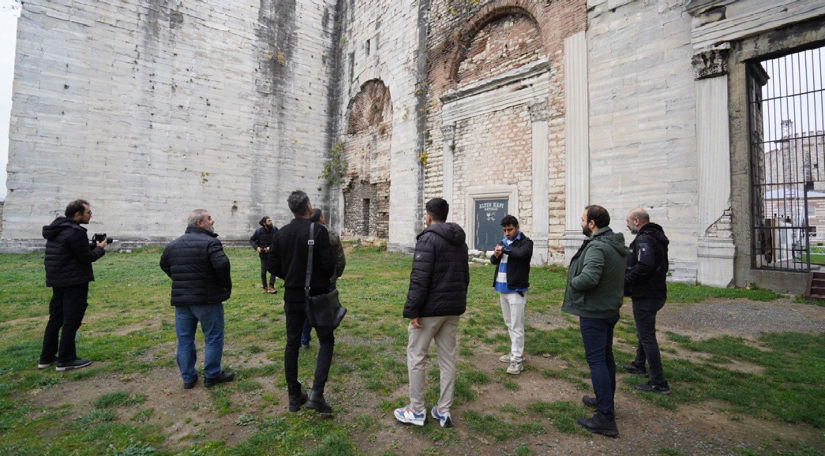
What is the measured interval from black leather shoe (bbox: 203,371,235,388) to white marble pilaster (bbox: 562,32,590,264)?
9081mm

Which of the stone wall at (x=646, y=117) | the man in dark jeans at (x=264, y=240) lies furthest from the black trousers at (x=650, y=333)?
the man in dark jeans at (x=264, y=240)

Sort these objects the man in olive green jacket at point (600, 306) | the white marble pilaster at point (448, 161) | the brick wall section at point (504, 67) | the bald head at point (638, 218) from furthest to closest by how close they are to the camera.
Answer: the white marble pilaster at point (448, 161) → the brick wall section at point (504, 67) → the bald head at point (638, 218) → the man in olive green jacket at point (600, 306)

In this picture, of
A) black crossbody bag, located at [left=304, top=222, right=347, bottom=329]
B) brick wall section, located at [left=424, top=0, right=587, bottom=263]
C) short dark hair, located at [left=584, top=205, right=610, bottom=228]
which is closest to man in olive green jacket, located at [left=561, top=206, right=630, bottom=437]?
short dark hair, located at [left=584, top=205, right=610, bottom=228]

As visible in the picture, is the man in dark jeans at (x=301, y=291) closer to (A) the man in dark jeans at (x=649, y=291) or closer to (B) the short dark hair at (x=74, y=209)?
(B) the short dark hair at (x=74, y=209)

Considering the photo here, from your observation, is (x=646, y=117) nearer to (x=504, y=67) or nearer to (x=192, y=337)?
(x=504, y=67)

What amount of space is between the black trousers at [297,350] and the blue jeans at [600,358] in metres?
2.07

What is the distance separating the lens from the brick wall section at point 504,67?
441 inches

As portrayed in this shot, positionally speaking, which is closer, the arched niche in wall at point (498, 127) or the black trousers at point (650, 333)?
the black trousers at point (650, 333)

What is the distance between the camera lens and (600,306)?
121 inches

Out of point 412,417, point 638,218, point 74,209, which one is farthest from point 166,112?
point 638,218

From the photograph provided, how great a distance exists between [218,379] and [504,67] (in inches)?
484

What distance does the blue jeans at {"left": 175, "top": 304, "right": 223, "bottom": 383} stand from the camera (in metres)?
3.79

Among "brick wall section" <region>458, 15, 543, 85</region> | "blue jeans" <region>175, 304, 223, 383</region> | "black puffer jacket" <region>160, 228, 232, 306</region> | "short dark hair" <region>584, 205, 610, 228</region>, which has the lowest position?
"blue jeans" <region>175, 304, 223, 383</region>

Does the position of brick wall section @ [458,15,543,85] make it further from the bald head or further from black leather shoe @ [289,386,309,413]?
black leather shoe @ [289,386,309,413]
